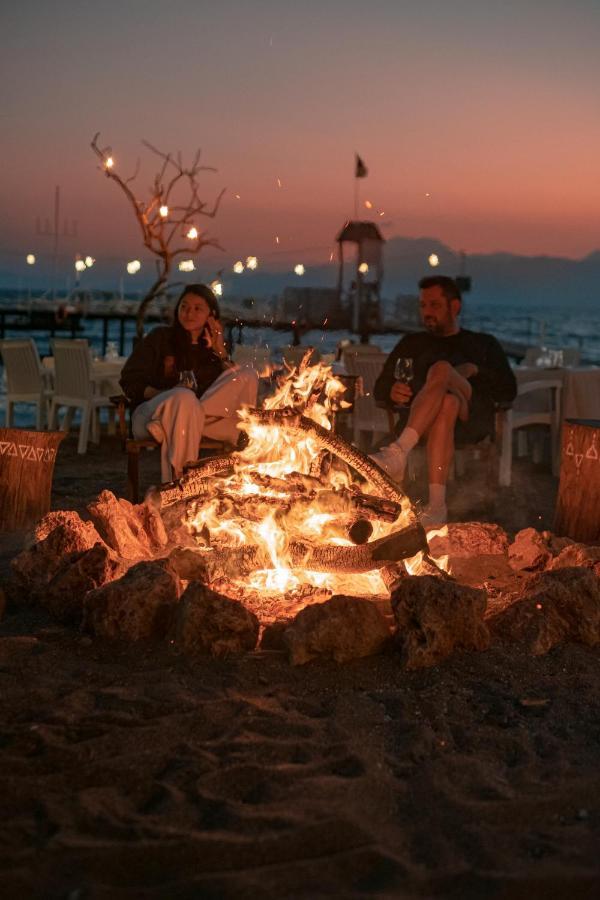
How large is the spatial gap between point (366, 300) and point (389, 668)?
18.6m

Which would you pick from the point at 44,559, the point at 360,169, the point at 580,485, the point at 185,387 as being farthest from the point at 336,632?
the point at 360,169

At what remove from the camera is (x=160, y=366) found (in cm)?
524

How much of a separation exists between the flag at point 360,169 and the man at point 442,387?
496cm

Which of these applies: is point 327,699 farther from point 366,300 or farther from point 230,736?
point 366,300

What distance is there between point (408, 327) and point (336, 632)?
75.9 feet

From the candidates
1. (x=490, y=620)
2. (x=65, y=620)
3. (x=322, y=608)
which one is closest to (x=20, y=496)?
(x=65, y=620)

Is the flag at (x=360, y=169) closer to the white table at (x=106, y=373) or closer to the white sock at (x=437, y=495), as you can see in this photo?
the white table at (x=106, y=373)

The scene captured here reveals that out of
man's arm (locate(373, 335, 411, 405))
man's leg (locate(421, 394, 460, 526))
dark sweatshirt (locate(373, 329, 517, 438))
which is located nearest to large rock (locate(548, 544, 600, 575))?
man's leg (locate(421, 394, 460, 526))

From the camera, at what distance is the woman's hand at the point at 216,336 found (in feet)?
17.4

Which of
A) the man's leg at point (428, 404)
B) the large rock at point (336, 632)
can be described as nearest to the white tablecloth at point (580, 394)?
the man's leg at point (428, 404)

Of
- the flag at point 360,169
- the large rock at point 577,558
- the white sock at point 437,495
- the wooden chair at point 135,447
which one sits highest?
the flag at point 360,169

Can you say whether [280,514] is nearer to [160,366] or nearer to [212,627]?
[212,627]

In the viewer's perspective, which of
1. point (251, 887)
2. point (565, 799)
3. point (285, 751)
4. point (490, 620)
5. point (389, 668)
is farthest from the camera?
point (490, 620)

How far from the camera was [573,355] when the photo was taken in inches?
432
